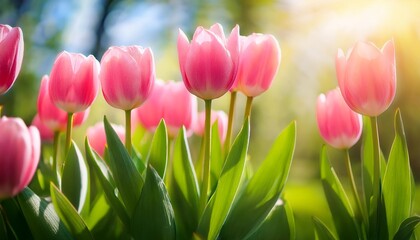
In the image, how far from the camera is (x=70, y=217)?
777mm

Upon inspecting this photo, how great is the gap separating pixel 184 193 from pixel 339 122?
320mm

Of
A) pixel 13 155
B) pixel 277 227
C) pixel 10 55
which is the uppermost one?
pixel 10 55

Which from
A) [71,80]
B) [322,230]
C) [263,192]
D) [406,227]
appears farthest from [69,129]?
[406,227]

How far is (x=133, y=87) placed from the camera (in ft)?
2.80

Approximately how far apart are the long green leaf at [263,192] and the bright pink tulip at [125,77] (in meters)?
0.22

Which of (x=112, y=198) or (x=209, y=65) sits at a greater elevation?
(x=209, y=65)

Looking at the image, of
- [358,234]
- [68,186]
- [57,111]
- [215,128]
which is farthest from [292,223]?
[57,111]

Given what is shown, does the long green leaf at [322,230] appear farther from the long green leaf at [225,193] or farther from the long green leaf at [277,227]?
the long green leaf at [225,193]

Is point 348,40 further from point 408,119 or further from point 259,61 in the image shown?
point 259,61

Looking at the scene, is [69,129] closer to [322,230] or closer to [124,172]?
[124,172]

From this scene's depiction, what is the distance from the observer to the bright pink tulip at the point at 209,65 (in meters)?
0.82

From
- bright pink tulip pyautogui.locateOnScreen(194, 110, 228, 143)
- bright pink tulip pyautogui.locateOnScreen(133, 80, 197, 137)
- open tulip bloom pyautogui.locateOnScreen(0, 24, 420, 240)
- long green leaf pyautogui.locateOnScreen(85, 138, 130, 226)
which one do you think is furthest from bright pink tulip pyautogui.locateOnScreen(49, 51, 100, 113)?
bright pink tulip pyautogui.locateOnScreen(194, 110, 228, 143)

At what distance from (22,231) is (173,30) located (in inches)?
397

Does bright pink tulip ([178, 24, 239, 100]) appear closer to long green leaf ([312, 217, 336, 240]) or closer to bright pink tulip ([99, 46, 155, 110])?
bright pink tulip ([99, 46, 155, 110])
